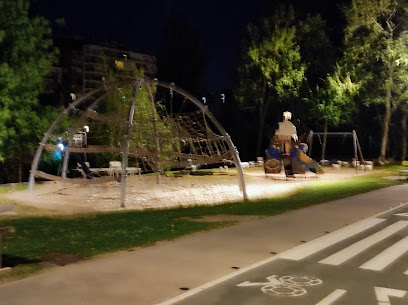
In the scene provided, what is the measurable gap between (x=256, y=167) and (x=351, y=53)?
10.1 metres

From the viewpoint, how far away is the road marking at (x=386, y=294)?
6152 mm

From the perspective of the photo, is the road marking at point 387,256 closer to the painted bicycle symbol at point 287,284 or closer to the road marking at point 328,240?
the road marking at point 328,240

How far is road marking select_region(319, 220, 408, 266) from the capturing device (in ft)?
27.0

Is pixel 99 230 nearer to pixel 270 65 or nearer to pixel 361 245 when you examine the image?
pixel 361 245

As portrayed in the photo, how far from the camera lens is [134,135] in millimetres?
20672

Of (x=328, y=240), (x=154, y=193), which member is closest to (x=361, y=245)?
(x=328, y=240)

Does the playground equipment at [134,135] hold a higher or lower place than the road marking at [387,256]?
higher

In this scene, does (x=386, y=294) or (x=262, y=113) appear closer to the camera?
(x=386, y=294)

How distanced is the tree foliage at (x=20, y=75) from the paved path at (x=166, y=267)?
40.3 ft

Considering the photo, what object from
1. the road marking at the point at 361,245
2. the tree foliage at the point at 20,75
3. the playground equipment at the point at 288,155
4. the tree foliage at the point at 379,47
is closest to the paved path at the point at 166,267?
the road marking at the point at 361,245

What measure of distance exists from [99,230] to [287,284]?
16.7 ft

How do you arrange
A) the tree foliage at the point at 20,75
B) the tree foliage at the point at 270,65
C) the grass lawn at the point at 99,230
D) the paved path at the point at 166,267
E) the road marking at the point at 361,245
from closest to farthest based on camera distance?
the paved path at the point at 166,267, the road marking at the point at 361,245, the grass lawn at the point at 99,230, the tree foliage at the point at 20,75, the tree foliage at the point at 270,65

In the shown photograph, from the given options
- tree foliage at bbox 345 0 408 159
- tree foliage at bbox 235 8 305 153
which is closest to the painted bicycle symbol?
tree foliage at bbox 345 0 408 159

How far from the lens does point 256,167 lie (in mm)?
32594
